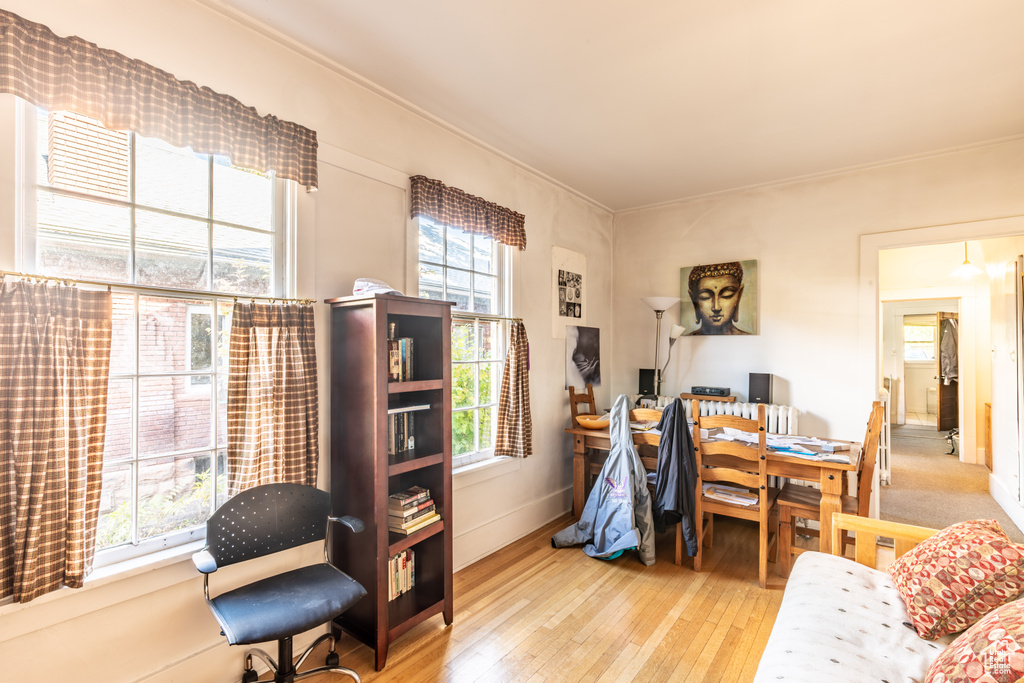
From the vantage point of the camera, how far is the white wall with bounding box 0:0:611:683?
159 cm

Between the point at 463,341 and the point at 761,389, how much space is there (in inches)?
99.3

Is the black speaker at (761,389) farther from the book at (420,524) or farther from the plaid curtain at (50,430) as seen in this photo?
the plaid curtain at (50,430)

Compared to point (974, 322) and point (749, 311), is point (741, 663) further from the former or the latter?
point (974, 322)

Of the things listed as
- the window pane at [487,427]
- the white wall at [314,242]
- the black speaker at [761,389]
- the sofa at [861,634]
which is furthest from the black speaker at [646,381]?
the sofa at [861,634]

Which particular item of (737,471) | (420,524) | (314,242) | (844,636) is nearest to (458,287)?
(314,242)

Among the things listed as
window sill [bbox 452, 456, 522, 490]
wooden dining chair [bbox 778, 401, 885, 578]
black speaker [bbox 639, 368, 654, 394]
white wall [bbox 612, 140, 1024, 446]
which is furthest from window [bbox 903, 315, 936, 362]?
window sill [bbox 452, 456, 522, 490]

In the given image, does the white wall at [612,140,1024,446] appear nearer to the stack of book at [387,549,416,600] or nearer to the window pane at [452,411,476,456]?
the window pane at [452,411,476,456]

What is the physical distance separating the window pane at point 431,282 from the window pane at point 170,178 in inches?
46.2

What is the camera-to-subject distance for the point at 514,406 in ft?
11.2

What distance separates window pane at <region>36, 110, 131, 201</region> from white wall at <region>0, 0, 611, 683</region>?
0.10 m

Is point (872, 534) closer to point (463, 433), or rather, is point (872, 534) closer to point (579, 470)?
point (579, 470)

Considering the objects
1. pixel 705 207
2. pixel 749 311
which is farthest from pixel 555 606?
pixel 705 207

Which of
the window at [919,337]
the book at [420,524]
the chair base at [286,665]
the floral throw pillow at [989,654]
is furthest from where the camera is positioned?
the window at [919,337]

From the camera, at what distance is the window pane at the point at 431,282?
9.53 ft
